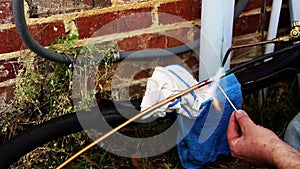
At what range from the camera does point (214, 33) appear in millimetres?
1189

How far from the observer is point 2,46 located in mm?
1148

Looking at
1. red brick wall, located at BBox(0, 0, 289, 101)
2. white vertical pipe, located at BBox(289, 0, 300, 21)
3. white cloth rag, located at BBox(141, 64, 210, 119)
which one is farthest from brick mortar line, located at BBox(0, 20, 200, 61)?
white vertical pipe, located at BBox(289, 0, 300, 21)

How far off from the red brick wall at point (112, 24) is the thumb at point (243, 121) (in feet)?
1.19

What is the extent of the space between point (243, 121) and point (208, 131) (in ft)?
0.58

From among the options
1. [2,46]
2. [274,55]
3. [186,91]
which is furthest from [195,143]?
[2,46]

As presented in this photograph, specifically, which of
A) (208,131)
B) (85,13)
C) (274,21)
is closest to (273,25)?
(274,21)

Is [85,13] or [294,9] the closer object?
[85,13]

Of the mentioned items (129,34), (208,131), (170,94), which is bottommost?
(208,131)

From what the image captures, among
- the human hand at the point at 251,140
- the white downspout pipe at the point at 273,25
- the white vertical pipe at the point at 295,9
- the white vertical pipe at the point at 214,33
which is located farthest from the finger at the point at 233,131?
the white vertical pipe at the point at 295,9

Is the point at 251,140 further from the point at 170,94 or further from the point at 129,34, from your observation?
the point at 129,34

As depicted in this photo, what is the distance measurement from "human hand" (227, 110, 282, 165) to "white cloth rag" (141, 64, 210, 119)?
0.11 m

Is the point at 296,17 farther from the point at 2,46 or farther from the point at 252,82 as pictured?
the point at 2,46

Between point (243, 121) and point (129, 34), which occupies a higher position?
point (129, 34)

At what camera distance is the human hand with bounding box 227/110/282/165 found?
946 mm
